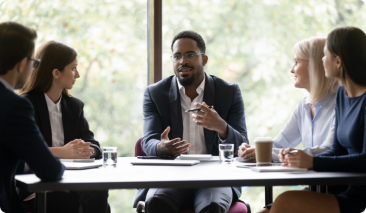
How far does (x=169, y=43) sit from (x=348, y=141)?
194 centimetres

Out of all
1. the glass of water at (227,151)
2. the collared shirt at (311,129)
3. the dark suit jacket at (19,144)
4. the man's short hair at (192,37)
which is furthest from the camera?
the man's short hair at (192,37)

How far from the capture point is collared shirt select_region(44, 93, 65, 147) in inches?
91.3

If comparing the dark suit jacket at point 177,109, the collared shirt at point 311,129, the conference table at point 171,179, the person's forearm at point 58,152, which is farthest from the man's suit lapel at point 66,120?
the collared shirt at point 311,129

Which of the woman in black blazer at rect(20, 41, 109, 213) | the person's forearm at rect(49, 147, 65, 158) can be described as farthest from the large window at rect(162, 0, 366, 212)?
the person's forearm at rect(49, 147, 65, 158)

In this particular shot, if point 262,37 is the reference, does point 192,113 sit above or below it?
below

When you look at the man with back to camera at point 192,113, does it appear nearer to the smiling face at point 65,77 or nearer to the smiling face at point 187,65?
the smiling face at point 187,65

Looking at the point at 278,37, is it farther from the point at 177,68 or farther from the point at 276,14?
the point at 177,68

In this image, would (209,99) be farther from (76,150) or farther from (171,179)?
(171,179)

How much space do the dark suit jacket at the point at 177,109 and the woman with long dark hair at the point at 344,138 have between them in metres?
0.76

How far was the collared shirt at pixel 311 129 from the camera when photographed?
2025mm

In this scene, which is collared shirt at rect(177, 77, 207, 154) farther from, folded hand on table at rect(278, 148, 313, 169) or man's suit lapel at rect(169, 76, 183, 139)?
folded hand on table at rect(278, 148, 313, 169)

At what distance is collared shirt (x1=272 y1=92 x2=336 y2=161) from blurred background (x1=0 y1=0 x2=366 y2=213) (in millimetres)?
1275

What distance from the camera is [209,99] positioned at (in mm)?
2643

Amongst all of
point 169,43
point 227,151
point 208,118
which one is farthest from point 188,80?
point 227,151
